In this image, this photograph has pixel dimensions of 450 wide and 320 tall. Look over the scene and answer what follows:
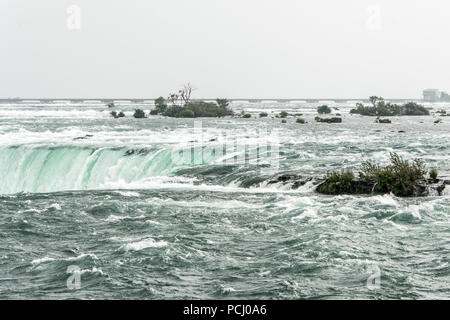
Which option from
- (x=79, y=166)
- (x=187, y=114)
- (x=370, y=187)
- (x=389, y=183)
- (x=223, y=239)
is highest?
(x=187, y=114)

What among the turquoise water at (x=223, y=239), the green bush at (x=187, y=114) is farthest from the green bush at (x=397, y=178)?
the green bush at (x=187, y=114)

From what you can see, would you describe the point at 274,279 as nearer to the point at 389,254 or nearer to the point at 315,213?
the point at 389,254

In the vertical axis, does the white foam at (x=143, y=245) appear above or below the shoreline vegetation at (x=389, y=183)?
below

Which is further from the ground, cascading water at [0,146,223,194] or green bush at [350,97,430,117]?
green bush at [350,97,430,117]

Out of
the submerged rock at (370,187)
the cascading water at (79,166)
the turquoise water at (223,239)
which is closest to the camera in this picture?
the turquoise water at (223,239)

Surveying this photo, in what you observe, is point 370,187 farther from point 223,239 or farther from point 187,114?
point 187,114

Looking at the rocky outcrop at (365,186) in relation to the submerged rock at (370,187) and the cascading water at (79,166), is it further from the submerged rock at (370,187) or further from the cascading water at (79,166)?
the cascading water at (79,166)

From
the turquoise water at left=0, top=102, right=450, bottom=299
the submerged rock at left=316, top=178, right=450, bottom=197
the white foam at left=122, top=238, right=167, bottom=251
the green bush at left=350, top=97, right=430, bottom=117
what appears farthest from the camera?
the green bush at left=350, top=97, right=430, bottom=117

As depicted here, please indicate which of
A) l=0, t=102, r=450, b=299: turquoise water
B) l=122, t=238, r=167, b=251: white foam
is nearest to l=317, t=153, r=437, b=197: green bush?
l=0, t=102, r=450, b=299: turquoise water

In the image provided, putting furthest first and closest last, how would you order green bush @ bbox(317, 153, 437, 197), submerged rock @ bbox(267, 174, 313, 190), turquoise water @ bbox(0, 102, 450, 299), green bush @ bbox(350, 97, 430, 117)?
green bush @ bbox(350, 97, 430, 117), submerged rock @ bbox(267, 174, 313, 190), green bush @ bbox(317, 153, 437, 197), turquoise water @ bbox(0, 102, 450, 299)

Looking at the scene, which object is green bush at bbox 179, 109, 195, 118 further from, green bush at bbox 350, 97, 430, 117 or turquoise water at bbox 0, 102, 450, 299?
turquoise water at bbox 0, 102, 450, 299

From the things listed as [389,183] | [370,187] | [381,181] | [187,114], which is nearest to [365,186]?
[370,187]

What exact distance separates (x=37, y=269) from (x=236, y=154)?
21.6 meters
